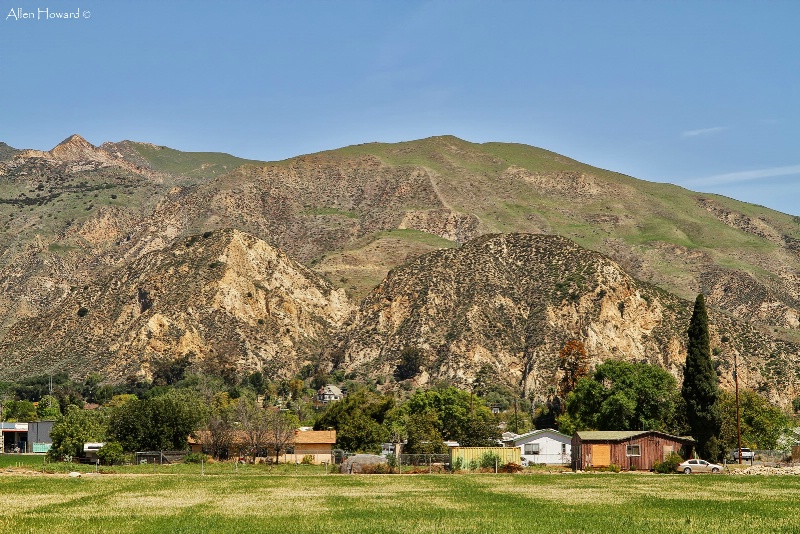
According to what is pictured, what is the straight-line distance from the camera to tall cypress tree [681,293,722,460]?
9006 centimetres

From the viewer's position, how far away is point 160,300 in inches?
7815

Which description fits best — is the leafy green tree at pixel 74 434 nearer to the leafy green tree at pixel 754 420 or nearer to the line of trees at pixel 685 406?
the line of trees at pixel 685 406

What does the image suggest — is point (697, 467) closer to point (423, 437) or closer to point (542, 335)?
point (423, 437)

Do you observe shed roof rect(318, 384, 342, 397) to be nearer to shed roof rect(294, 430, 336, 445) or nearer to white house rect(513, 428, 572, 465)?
shed roof rect(294, 430, 336, 445)

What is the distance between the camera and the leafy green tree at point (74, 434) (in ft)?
341

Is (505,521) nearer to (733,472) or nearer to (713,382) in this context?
(733,472)

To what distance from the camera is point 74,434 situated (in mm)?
105250

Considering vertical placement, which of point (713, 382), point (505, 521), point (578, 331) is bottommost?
point (505, 521)

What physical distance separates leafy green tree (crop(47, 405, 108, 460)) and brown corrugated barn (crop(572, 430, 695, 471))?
4650 centimetres

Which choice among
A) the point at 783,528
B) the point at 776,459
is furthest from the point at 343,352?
the point at 783,528

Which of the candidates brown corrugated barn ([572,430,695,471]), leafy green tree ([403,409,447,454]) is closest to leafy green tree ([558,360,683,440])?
brown corrugated barn ([572,430,695,471])

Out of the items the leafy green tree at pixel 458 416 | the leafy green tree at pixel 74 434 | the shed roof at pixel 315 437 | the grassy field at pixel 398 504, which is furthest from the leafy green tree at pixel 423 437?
the grassy field at pixel 398 504

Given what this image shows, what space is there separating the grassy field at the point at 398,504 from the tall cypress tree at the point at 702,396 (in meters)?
17.6

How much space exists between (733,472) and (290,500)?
134 feet
